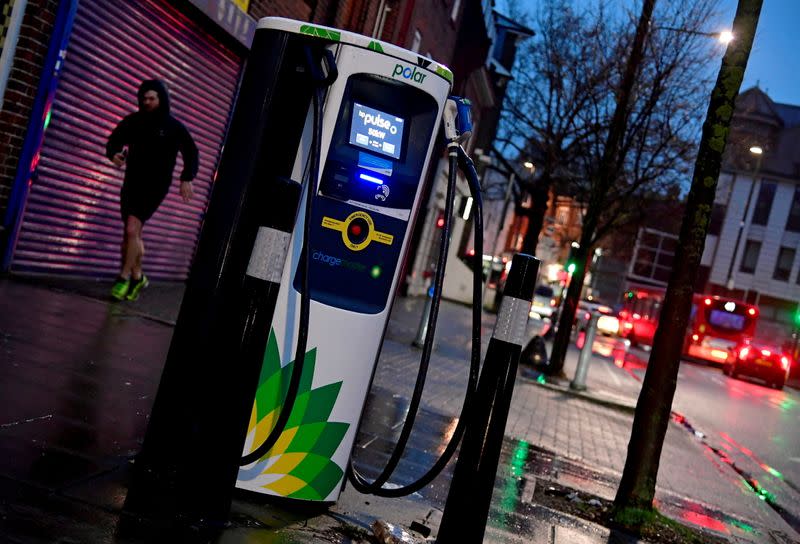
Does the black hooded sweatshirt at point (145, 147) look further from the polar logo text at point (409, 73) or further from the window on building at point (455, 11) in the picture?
the window on building at point (455, 11)

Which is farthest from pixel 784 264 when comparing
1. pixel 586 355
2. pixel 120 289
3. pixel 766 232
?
pixel 120 289

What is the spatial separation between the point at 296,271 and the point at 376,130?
0.70 metres

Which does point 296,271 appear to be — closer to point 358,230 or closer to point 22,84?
point 358,230

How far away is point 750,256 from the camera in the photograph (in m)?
58.4

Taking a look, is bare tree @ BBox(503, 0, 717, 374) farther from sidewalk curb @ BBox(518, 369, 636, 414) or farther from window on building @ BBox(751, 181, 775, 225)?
window on building @ BBox(751, 181, 775, 225)

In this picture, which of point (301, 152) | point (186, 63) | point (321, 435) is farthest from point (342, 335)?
point (186, 63)

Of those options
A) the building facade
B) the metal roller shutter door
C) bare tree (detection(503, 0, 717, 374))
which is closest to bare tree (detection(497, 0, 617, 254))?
bare tree (detection(503, 0, 717, 374))

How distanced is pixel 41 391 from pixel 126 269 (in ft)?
14.2

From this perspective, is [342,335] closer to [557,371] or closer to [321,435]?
[321,435]

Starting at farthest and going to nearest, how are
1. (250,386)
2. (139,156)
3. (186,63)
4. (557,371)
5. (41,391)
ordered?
(557,371) < (186,63) < (139,156) < (41,391) < (250,386)

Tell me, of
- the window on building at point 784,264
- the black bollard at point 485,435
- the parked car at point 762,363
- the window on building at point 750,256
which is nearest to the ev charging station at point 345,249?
the black bollard at point 485,435

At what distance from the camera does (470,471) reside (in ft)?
11.7

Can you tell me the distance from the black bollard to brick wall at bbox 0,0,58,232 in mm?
6380

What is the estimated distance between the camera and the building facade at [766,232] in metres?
56.4
